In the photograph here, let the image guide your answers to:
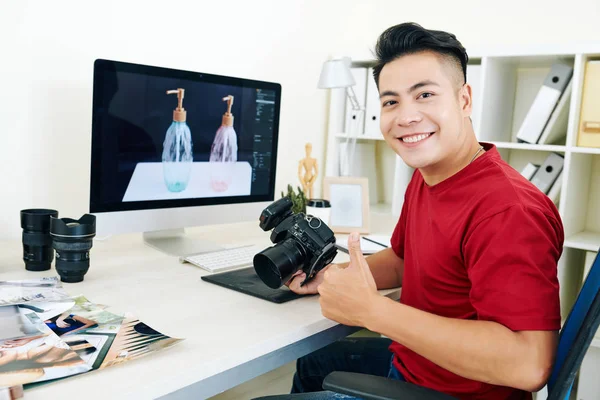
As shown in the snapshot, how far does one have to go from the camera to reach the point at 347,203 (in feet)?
6.76

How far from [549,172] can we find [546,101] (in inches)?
10.1

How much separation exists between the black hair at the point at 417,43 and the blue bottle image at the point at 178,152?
61 centimetres

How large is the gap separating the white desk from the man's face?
394 millimetres

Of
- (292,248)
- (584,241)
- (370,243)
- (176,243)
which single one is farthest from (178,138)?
(584,241)

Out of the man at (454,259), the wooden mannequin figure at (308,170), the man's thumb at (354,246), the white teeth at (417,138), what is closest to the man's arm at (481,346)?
the man at (454,259)

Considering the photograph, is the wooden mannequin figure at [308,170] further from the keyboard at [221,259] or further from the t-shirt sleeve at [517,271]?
the t-shirt sleeve at [517,271]

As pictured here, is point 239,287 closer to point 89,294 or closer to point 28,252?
point 89,294

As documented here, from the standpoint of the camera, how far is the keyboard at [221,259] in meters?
1.44

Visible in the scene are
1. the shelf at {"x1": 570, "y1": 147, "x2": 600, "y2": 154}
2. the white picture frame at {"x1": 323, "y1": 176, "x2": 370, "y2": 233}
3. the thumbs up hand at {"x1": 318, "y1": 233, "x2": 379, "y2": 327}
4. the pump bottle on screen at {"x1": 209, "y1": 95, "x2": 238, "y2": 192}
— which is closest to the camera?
the thumbs up hand at {"x1": 318, "y1": 233, "x2": 379, "y2": 327}

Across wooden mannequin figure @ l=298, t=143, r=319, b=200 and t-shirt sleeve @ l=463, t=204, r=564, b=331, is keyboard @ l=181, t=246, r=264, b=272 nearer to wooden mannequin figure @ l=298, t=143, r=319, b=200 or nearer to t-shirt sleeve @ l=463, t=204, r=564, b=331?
wooden mannequin figure @ l=298, t=143, r=319, b=200

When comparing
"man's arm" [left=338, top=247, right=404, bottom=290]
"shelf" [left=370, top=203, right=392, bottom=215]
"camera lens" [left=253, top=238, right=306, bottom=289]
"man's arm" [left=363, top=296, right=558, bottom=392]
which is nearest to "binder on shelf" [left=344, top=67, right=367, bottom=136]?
"shelf" [left=370, top=203, right=392, bottom=215]

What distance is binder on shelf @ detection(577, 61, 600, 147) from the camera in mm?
1926

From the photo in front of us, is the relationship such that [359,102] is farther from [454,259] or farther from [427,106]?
[454,259]

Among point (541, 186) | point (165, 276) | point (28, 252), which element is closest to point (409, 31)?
point (165, 276)
